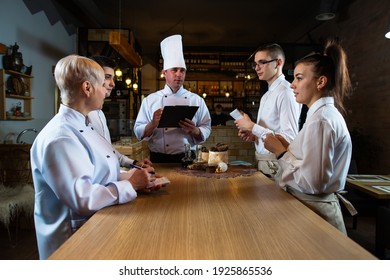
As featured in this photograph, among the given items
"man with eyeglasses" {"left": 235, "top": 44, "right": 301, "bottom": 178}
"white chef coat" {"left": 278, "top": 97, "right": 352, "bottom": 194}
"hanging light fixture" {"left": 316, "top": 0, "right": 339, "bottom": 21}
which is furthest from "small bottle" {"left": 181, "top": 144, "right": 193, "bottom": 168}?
"hanging light fixture" {"left": 316, "top": 0, "right": 339, "bottom": 21}

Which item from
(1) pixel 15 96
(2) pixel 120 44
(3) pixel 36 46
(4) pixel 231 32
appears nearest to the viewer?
(2) pixel 120 44

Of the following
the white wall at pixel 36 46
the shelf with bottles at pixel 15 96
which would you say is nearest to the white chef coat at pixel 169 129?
the shelf with bottles at pixel 15 96

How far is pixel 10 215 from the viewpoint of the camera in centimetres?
300

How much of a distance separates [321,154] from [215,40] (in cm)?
840

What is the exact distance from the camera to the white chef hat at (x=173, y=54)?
2.59m

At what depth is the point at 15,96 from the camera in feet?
15.2

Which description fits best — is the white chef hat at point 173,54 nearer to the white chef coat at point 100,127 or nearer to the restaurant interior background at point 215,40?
the white chef coat at point 100,127

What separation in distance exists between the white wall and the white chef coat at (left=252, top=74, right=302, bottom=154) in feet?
13.1

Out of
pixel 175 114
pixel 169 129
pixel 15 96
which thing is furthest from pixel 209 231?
pixel 15 96

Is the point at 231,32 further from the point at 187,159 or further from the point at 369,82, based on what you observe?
the point at 187,159

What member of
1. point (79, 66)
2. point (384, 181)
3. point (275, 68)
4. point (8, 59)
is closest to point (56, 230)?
point (79, 66)

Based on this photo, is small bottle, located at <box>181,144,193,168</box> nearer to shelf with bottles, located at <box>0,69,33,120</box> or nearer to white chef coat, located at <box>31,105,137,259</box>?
white chef coat, located at <box>31,105,137,259</box>

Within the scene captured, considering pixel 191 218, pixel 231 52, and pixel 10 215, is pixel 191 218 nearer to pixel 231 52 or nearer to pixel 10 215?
pixel 10 215

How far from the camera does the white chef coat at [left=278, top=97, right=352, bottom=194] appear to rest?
126cm
